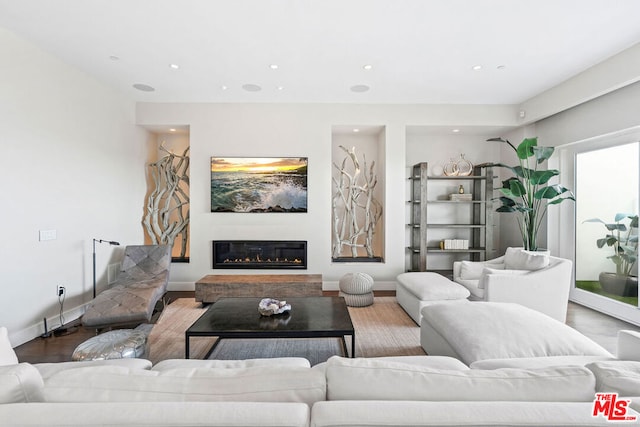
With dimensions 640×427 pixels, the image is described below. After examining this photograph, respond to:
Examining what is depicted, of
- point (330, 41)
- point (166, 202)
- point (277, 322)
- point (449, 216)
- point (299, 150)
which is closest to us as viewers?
point (277, 322)

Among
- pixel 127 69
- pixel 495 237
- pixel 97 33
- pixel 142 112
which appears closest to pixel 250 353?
pixel 97 33

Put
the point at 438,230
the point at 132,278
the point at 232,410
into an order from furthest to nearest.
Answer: the point at 438,230
the point at 132,278
the point at 232,410

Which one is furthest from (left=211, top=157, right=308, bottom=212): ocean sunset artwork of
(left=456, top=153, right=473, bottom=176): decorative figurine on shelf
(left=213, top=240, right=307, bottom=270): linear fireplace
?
(left=456, top=153, right=473, bottom=176): decorative figurine on shelf

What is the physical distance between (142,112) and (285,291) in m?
3.60

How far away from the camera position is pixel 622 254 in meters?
4.06

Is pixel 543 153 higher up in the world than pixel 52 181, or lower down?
higher up

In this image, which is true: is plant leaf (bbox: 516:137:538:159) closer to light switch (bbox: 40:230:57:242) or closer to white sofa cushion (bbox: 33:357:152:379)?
white sofa cushion (bbox: 33:357:152:379)

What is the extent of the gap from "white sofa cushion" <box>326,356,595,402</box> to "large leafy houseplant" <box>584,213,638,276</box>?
4000 millimetres

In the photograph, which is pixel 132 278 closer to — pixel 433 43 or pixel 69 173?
pixel 69 173

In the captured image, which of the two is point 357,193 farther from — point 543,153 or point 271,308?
point 271,308

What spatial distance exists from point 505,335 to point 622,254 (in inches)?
128

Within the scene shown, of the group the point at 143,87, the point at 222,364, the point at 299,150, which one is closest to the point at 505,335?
the point at 222,364

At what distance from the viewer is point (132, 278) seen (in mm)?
4289

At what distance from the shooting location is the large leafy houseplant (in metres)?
3.91
